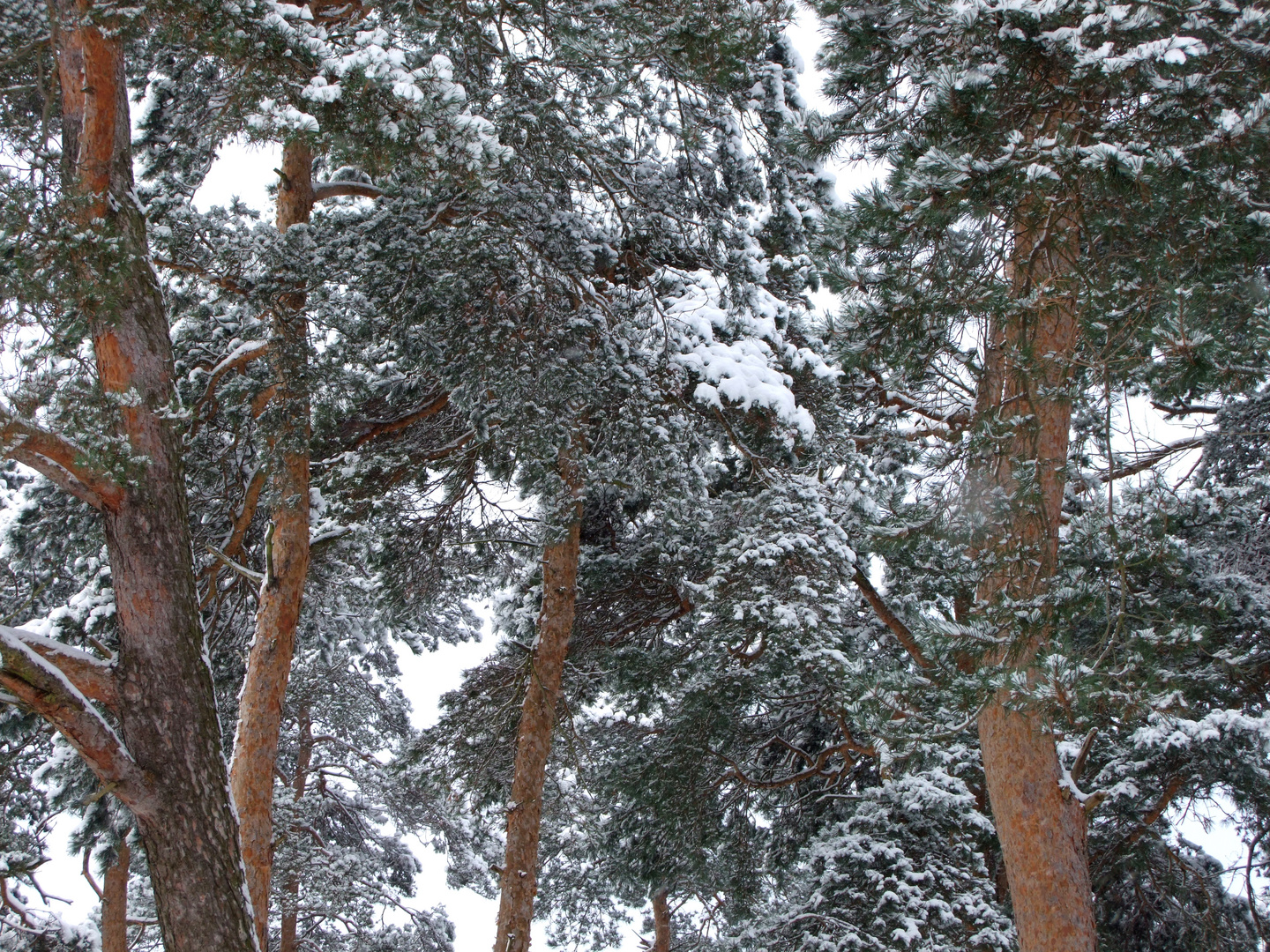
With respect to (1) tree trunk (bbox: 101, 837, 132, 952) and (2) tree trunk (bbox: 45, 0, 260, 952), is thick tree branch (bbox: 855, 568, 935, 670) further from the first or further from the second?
(1) tree trunk (bbox: 101, 837, 132, 952)

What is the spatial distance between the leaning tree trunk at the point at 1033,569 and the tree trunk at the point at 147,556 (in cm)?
373

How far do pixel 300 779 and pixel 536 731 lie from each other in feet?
25.5

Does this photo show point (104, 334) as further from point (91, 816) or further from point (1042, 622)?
point (91, 816)

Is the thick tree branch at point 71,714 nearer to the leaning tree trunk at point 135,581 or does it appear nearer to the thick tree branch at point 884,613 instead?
the leaning tree trunk at point 135,581

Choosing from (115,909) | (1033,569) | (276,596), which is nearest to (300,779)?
(115,909)

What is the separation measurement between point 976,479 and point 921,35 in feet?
8.21

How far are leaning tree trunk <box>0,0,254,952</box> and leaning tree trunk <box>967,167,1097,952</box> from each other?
12.3ft

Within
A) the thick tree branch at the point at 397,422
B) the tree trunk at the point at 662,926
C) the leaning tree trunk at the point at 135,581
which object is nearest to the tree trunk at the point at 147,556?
the leaning tree trunk at the point at 135,581

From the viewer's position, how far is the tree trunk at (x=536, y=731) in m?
7.60

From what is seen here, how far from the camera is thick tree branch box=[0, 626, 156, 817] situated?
3727 mm

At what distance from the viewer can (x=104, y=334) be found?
15.2 ft

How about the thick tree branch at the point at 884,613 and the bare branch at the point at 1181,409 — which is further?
the thick tree branch at the point at 884,613

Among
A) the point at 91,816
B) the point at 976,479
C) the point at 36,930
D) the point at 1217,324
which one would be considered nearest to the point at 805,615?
the point at 976,479

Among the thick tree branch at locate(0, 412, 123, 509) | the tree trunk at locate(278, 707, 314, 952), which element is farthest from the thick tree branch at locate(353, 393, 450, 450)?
the tree trunk at locate(278, 707, 314, 952)
